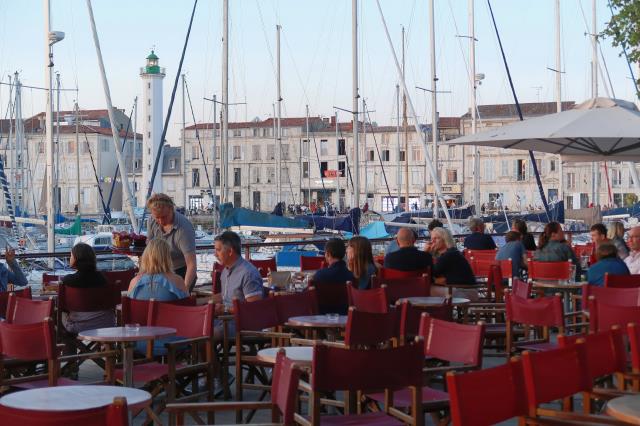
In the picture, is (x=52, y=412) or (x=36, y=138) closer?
(x=52, y=412)

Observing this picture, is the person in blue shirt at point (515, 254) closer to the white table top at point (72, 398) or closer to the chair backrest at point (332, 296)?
the chair backrest at point (332, 296)

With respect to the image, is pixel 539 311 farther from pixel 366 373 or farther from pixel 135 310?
pixel 366 373

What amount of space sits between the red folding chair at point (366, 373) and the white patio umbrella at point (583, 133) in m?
7.58

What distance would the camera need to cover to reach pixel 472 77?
34031mm

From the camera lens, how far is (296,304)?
28.6 ft

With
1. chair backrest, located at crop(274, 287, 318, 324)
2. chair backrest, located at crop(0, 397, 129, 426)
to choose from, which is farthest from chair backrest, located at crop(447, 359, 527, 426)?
chair backrest, located at crop(274, 287, 318, 324)

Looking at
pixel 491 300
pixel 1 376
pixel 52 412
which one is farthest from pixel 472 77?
pixel 52 412

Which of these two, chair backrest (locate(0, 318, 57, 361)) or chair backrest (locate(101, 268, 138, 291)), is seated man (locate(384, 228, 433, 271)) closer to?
chair backrest (locate(101, 268, 138, 291))

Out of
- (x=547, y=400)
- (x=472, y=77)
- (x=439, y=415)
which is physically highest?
(x=472, y=77)

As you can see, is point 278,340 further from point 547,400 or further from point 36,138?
point 36,138

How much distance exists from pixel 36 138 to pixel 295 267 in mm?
76716

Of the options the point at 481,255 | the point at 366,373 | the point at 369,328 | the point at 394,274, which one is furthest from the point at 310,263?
the point at 366,373

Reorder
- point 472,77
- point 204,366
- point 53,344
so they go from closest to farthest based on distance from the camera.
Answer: point 53,344 → point 204,366 → point 472,77

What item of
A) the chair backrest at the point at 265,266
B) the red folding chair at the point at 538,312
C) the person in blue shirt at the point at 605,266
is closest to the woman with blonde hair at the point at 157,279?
the red folding chair at the point at 538,312
